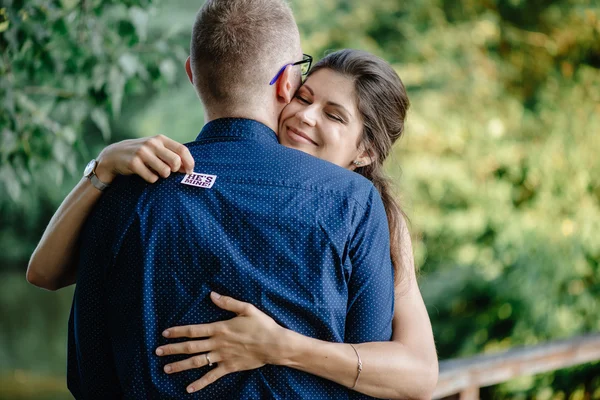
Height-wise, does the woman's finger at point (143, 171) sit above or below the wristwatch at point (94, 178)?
above

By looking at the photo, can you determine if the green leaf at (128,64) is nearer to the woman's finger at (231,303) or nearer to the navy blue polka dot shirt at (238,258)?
the navy blue polka dot shirt at (238,258)

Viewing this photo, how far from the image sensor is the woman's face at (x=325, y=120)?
197 cm

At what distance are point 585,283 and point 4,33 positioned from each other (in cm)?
457

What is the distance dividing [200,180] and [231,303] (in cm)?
24

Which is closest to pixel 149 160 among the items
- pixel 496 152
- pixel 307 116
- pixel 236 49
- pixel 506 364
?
pixel 236 49

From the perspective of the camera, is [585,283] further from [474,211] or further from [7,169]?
[7,169]

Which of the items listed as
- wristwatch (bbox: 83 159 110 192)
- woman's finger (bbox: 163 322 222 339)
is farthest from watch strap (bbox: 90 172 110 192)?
woman's finger (bbox: 163 322 222 339)

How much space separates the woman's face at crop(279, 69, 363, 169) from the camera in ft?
6.46

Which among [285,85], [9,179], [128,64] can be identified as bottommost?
[9,179]

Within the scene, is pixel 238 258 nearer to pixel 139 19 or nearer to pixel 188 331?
pixel 188 331

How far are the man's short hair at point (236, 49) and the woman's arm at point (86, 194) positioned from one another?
0.17 meters

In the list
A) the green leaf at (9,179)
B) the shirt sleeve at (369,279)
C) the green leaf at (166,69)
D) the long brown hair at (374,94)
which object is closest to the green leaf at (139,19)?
the green leaf at (166,69)

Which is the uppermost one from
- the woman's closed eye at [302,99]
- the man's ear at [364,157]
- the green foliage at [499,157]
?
the woman's closed eye at [302,99]

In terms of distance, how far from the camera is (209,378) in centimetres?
138
